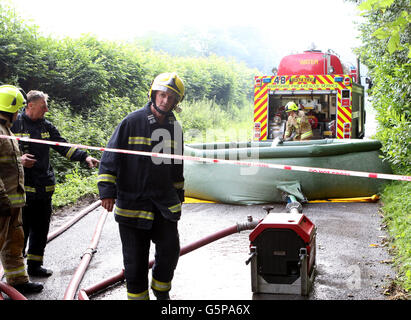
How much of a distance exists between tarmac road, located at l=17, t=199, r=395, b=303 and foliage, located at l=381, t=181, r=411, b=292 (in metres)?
0.13

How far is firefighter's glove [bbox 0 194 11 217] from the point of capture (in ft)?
12.1

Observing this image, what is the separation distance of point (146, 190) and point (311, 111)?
28.0ft

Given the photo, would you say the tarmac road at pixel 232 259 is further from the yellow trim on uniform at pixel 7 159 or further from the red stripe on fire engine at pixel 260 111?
the red stripe on fire engine at pixel 260 111

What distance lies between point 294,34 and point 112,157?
51.6 meters

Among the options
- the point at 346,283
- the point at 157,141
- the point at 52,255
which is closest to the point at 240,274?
the point at 346,283

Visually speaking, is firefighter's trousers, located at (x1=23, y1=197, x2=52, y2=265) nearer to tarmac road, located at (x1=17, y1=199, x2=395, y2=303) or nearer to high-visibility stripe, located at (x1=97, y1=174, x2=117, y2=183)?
tarmac road, located at (x1=17, y1=199, x2=395, y2=303)

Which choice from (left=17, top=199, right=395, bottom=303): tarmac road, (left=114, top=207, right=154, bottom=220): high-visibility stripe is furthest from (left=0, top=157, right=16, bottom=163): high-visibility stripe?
(left=114, top=207, right=154, bottom=220): high-visibility stripe

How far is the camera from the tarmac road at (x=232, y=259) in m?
4.07

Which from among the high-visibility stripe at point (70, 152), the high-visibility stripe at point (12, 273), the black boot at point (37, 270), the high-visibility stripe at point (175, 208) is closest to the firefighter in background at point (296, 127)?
the high-visibility stripe at point (70, 152)

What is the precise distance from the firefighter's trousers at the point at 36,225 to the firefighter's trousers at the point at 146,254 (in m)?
1.53

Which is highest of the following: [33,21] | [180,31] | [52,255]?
[180,31]

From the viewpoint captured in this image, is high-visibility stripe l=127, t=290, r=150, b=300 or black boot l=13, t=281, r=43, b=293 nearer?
high-visibility stripe l=127, t=290, r=150, b=300
